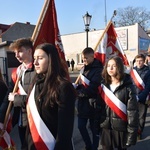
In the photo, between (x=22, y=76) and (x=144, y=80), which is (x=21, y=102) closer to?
(x=22, y=76)

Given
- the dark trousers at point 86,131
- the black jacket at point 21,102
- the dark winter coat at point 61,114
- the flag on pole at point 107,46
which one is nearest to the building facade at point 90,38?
the flag on pole at point 107,46

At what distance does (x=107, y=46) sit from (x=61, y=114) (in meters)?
3.68

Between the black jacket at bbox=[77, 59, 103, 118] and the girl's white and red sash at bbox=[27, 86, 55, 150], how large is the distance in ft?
6.10

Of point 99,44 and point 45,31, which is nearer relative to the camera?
point 45,31

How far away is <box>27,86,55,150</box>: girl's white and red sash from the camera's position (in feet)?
7.52

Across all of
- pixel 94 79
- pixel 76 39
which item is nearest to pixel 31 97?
pixel 94 79

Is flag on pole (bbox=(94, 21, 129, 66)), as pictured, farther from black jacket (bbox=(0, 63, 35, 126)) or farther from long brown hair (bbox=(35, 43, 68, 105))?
long brown hair (bbox=(35, 43, 68, 105))

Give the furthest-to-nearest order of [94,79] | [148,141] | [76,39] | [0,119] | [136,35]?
[76,39] → [136,35] → [148,141] → [94,79] → [0,119]

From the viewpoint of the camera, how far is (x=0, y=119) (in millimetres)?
3176

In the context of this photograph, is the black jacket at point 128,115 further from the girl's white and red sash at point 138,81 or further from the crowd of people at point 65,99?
the girl's white and red sash at point 138,81

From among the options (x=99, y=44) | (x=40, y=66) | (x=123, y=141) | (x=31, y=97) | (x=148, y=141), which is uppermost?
(x=99, y=44)

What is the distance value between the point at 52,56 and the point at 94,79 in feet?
6.60

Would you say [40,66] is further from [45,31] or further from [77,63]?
[77,63]

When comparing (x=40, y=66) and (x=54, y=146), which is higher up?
(x=40, y=66)
